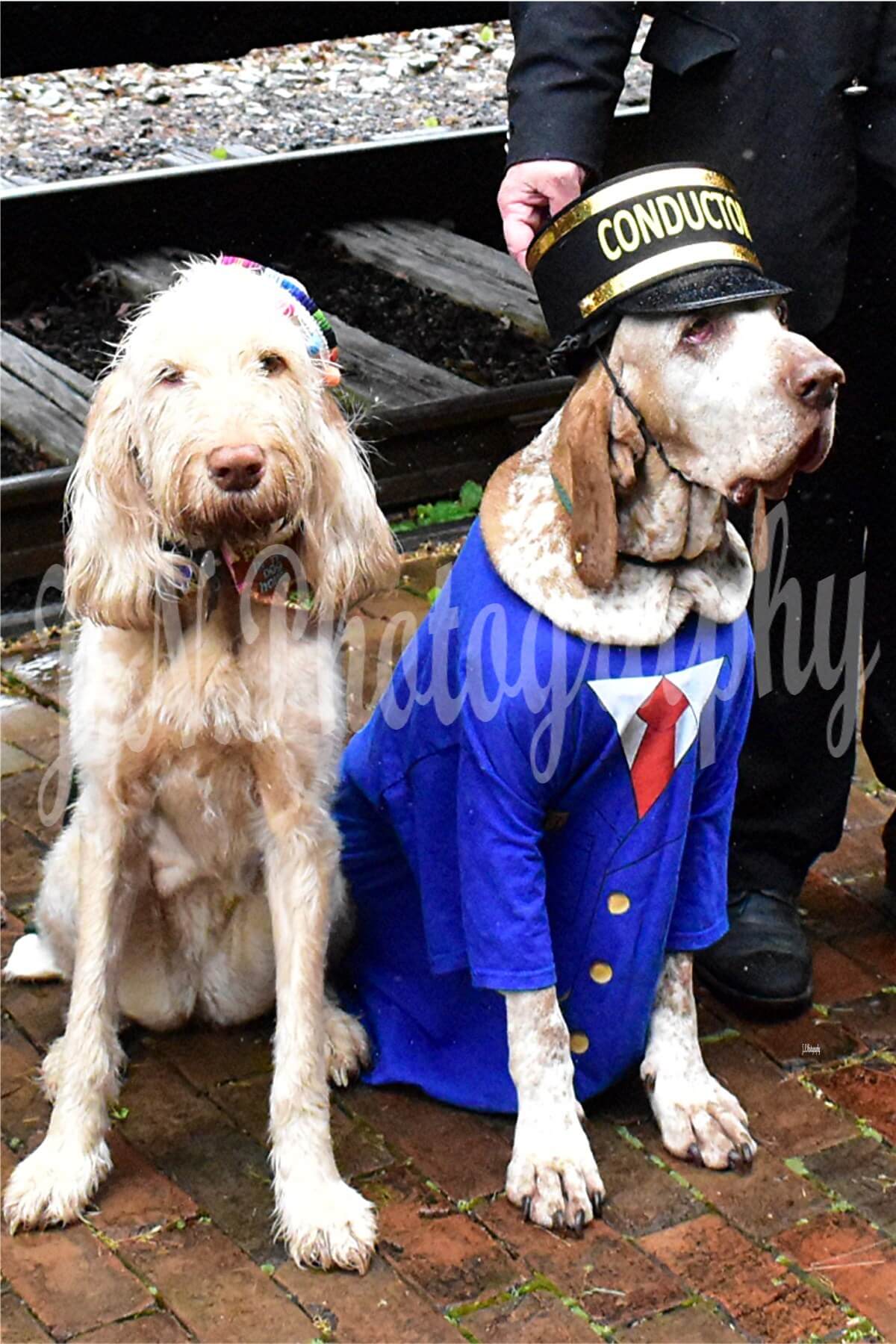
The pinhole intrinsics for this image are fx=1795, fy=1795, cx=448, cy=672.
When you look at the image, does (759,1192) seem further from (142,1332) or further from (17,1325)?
(17,1325)

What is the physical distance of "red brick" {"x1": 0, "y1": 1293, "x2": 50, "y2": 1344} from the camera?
285cm

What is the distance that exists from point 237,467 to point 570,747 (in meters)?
0.76

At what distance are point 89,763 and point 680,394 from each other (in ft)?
3.90

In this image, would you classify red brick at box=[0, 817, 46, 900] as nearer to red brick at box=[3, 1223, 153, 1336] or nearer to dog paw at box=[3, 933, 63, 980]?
dog paw at box=[3, 933, 63, 980]

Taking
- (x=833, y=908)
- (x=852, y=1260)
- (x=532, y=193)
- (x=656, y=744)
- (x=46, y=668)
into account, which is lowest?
(x=46, y=668)

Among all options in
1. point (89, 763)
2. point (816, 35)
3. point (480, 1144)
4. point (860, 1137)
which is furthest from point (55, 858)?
point (816, 35)

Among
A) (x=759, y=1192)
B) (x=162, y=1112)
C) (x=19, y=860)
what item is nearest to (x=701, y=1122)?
(x=759, y=1192)

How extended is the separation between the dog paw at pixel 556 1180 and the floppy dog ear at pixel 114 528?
3.79 ft

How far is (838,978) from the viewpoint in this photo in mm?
3939

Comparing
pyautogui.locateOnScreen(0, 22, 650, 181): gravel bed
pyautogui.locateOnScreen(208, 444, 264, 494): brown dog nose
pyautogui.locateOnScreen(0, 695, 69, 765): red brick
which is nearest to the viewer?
pyautogui.locateOnScreen(208, 444, 264, 494): brown dog nose

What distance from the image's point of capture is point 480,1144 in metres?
3.35

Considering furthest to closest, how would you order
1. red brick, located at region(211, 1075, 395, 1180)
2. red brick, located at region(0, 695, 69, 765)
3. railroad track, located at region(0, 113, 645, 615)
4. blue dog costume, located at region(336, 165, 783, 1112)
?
railroad track, located at region(0, 113, 645, 615), red brick, located at region(0, 695, 69, 765), red brick, located at region(211, 1075, 395, 1180), blue dog costume, located at region(336, 165, 783, 1112)

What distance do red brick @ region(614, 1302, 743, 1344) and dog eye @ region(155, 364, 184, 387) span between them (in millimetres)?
1677

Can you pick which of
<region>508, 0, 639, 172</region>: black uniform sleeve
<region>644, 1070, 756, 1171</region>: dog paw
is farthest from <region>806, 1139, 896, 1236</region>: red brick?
<region>508, 0, 639, 172</region>: black uniform sleeve
